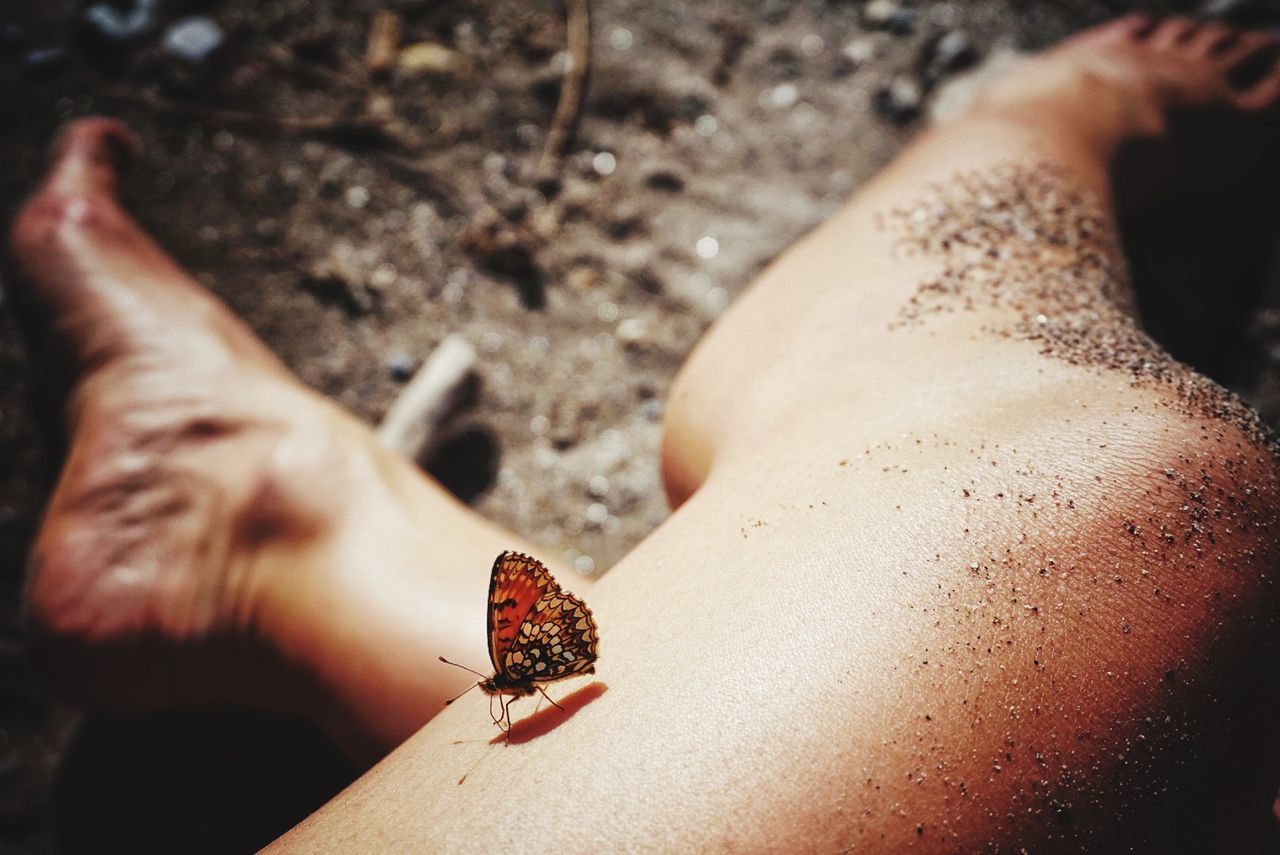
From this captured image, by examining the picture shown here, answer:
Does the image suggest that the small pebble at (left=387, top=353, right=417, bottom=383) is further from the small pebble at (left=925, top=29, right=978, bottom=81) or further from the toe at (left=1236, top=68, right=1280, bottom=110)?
the toe at (left=1236, top=68, right=1280, bottom=110)

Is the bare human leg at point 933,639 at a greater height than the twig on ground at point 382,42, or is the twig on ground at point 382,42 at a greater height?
the twig on ground at point 382,42

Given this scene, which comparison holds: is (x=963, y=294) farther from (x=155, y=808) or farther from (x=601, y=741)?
(x=155, y=808)

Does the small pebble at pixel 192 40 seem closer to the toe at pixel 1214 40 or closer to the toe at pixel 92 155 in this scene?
the toe at pixel 92 155

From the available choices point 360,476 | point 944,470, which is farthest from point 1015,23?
point 360,476

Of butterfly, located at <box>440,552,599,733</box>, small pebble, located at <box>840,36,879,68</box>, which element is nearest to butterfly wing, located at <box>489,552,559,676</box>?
butterfly, located at <box>440,552,599,733</box>

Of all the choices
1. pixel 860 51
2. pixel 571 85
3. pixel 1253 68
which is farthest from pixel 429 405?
pixel 1253 68

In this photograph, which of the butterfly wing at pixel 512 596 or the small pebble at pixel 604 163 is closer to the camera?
the butterfly wing at pixel 512 596

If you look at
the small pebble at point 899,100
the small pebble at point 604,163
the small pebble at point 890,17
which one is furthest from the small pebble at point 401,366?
the small pebble at point 890,17
